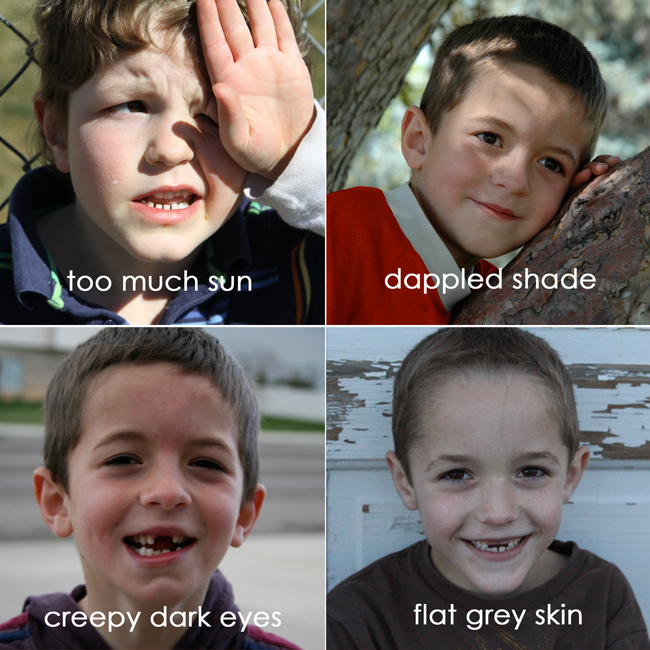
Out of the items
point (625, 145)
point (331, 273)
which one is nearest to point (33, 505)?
point (331, 273)

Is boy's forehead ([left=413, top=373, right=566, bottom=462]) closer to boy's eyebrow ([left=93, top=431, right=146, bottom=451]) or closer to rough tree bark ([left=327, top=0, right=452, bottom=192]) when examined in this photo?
boy's eyebrow ([left=93, top=431, right=146, bottom=451])

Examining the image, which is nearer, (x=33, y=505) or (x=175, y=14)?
(x=175, y=14)

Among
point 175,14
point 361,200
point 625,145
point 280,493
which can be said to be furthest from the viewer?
Result: point 625,145

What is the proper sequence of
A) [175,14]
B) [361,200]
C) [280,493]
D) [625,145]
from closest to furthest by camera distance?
[175,14]
[361,200]
[280,493]
[625,145]

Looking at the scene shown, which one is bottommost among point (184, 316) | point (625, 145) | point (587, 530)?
point (587, 530)

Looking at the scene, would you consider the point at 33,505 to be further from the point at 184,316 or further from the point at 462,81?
the point at 462,81

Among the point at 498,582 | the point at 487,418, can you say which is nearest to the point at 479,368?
the point at 487,418

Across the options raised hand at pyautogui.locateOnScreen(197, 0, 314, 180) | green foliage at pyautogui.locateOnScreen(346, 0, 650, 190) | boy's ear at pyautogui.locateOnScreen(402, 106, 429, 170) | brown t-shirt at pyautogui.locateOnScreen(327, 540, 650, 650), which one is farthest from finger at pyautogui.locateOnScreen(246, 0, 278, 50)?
green foliage at pyautogui.locateOnScreen(346, 0, 650, 190)

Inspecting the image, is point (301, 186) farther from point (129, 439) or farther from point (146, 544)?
point (146, 544)

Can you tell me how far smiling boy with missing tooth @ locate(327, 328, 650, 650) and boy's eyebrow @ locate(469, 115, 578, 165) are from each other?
26 centimetres

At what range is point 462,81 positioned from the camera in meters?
1.01

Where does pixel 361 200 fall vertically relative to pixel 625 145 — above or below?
below

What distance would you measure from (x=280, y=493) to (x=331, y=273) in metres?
0.78

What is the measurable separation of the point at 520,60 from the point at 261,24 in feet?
1.22
